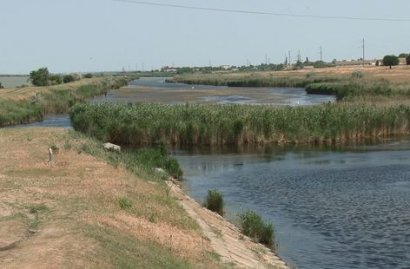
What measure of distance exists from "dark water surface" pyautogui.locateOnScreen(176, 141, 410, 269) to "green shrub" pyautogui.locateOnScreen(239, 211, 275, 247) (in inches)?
20.9

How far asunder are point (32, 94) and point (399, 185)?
64.6 metres

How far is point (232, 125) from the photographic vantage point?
48.4 meters

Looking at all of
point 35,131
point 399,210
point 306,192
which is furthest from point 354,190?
point 35,131

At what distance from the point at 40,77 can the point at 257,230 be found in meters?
110

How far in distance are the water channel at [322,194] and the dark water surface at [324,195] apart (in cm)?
3

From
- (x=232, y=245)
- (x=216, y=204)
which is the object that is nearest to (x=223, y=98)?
(x=216, y=204)

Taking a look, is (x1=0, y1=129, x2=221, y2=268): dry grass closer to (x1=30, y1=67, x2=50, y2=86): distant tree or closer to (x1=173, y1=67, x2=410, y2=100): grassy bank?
(x1=173, y1=67, x2=410, y2=100): grassy bank

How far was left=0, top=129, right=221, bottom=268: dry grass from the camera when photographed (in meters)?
11.9

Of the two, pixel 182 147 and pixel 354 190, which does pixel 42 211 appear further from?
pixel 182 147

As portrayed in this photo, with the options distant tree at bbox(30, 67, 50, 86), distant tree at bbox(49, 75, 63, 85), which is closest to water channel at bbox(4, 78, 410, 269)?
distant tree at bbox(30, 67, 50, 86)

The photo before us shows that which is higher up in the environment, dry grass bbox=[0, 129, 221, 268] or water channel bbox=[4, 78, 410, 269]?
dry grass bbox=[0, 129, 221, 268]

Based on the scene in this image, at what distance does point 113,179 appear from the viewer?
2219cm

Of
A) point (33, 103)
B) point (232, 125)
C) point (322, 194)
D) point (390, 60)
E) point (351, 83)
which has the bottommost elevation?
point (322, 194)

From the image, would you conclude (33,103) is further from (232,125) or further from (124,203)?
(124,203)
